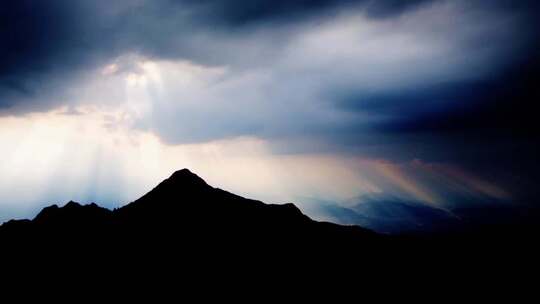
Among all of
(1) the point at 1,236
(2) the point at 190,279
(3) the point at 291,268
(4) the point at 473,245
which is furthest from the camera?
(4) the point at 473,245

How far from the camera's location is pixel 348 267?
71188 mm

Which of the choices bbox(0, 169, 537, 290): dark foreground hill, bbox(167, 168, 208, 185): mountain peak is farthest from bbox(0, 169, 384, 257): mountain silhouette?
bbox(0, 169, 537, 290): dark foreground hill

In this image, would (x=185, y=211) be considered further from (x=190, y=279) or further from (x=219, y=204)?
(x=190, y=279)

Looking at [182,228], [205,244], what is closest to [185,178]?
[182,228]

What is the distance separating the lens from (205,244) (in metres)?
69.1

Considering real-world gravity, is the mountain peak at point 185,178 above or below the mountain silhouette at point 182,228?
above

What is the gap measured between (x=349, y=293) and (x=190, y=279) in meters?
29.5

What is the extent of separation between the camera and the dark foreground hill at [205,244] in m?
64.2

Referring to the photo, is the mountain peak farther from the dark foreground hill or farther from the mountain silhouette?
the dark foreground hill

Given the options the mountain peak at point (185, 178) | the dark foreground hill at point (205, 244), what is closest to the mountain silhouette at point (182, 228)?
the mountain peak at point (185, 178)

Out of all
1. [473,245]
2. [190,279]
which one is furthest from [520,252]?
[190,279]

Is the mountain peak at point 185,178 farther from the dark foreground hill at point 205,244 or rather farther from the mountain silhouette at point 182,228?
the dark foreground hill at point 205,244

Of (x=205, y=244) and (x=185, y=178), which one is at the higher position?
(x=185, y=178)

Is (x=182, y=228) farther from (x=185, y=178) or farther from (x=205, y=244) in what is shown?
(x=185, y=178)
